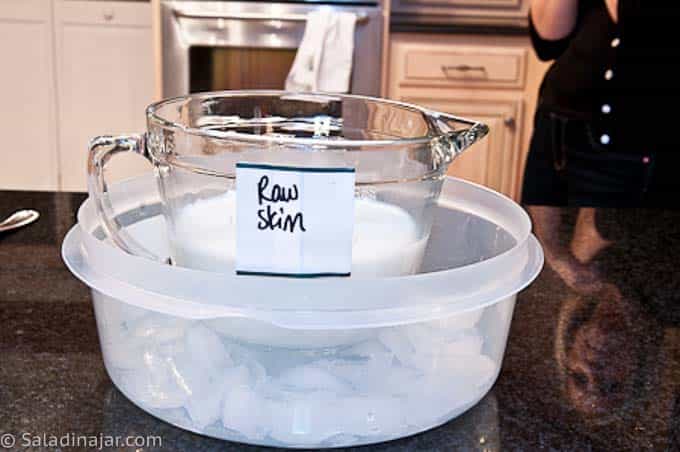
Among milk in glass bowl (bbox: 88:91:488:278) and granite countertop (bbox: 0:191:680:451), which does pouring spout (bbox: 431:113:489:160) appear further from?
granite countertop (bbox: 0:191:680:451)

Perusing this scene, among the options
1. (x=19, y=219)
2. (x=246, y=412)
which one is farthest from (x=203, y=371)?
(x=19, y=219)

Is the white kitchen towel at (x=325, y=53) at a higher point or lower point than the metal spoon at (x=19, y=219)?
higher

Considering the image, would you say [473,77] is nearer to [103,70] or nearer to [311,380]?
[103,70]

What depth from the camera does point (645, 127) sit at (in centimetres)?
149

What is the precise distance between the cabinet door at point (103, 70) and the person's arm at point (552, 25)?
4.57ft

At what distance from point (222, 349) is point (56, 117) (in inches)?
95.6

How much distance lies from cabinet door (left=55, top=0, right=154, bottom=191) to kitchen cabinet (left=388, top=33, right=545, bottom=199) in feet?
2.73

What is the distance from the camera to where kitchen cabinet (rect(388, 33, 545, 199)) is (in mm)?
2463

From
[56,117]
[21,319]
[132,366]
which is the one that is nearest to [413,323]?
[132,366]

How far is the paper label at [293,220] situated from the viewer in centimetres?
50

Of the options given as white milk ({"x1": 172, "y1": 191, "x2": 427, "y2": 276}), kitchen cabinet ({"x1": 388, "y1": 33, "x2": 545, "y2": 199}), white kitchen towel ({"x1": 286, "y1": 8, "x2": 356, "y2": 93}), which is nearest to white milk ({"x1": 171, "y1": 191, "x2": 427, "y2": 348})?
white milk ({"x1": 172, "y1": 191, "x2": 427, "y2": 276})

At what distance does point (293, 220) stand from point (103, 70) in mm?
2365

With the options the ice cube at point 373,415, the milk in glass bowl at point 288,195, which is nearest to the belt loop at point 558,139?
the milk in glass bowl at point 288,195

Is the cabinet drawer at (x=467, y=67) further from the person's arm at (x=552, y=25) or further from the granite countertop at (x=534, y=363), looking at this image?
the granite countertop at (x=534, y=363)
